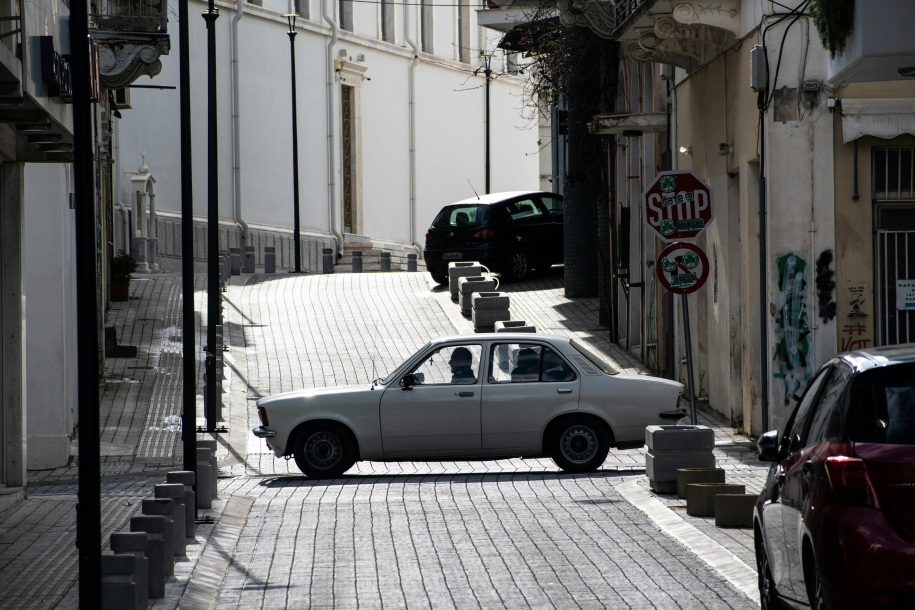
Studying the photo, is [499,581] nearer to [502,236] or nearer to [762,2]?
[762,2]

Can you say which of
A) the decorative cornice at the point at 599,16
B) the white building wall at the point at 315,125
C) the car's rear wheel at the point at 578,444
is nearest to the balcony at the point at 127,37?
the decorative cornice at the point at 599,16

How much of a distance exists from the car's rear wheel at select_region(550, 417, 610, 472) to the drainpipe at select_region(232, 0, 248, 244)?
104ft

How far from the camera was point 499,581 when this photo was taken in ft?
26.3

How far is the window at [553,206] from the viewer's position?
2988 centimetres

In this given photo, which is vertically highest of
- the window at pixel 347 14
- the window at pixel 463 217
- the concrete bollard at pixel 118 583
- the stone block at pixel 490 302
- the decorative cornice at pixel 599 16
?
the window at pixel 347 14

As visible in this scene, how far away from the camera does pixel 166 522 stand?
27.0 feet

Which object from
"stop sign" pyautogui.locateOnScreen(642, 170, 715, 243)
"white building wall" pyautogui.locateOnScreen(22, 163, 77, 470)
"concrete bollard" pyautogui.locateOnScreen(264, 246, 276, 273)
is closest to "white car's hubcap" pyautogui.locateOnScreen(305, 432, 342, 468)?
"white building wall" pyautogui.locateOnScreen(22, 163, 77, 470)

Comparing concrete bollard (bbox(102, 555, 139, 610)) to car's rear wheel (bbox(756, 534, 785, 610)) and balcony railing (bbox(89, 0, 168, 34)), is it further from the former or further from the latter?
balcony railing (bbox(89, 0, 168, 34))

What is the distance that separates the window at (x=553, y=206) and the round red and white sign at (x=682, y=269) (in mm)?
17427

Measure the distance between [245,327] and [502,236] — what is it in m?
6.50

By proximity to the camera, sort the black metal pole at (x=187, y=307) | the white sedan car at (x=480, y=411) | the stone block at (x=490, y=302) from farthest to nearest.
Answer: the stone block at (x=490, y=302)
the white sedan car at (x=480, y=411)
the black metal pole at (x=187, y=307)

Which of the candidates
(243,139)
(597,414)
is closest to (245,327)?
(597,414)

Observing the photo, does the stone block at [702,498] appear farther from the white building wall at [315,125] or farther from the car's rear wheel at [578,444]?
the white building wall at [315,125]

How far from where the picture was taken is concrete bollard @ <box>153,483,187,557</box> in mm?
8805
